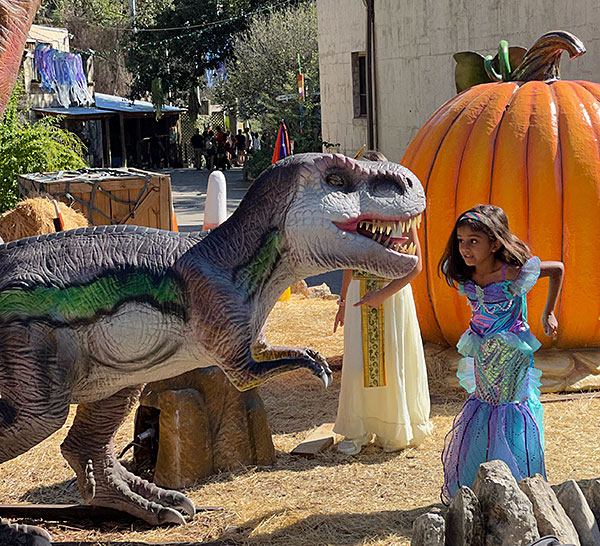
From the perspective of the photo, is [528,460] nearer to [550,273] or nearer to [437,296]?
[550,273]

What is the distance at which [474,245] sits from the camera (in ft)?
12.4

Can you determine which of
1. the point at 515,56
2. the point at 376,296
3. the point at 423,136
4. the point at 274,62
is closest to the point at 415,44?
the point at 515,56

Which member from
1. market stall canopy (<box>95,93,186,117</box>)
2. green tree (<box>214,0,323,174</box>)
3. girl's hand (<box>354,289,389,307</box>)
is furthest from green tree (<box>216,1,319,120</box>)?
girl's hand (<box>354,289,389,307</box>)

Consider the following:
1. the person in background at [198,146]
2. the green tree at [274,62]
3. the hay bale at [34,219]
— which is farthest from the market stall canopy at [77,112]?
the hay bale at [34,219]

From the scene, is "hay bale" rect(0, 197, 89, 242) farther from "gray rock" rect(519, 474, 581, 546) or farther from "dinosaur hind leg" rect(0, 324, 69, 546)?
"gray rock" rect(519, 474, 581, 546)

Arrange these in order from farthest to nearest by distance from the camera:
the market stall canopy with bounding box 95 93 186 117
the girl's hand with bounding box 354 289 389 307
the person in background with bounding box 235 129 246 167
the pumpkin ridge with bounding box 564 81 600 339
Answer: the market stall canopy with bounding box 95 93 186 117 → the person in background with bounding box 235 129 246 167 → the pumpkin ridge with bounding box 564 81 600 339 → the girl's hand with bounding box 354 289 389 307

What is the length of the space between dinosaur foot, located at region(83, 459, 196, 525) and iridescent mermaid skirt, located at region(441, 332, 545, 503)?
123cm

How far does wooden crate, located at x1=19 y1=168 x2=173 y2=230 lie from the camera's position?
8079mm

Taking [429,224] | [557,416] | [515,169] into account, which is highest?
[515,169]

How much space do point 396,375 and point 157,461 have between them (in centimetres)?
142

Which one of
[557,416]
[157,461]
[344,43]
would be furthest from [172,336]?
[344,43]

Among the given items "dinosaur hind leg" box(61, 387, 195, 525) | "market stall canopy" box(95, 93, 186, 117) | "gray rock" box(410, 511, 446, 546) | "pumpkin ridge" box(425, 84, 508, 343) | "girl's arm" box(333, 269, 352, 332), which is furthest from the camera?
"market stall canopy" box(95, 93, 186, 117)

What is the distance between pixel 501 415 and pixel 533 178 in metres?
2.39

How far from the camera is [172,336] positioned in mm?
3096
